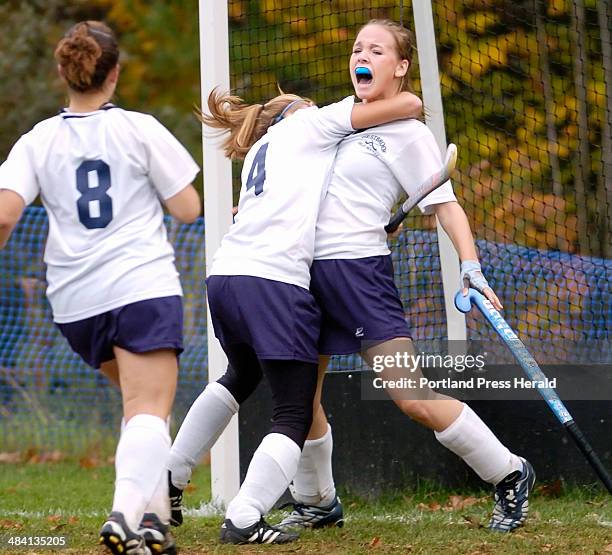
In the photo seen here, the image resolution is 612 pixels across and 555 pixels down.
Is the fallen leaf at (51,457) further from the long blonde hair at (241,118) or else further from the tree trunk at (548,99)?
the long blonde hair at (241,118)

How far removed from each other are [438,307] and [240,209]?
1.94 metres

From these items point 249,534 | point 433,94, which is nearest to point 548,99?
point 433,94

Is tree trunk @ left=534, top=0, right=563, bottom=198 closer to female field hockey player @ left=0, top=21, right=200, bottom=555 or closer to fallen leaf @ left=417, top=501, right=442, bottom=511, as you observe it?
fallen leaf @ left=417, top=501, right=442, bottom=511

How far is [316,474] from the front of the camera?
4.66 m

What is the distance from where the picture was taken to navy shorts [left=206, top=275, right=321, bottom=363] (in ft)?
13.7

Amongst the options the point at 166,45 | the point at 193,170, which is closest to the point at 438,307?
the point at 193,170

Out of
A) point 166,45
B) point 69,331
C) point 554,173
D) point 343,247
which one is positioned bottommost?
point 69,331

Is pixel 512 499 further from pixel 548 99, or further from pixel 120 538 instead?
pixel 548 99

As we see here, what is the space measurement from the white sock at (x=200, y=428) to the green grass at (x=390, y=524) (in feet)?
0.83

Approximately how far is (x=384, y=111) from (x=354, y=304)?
2.29 ft

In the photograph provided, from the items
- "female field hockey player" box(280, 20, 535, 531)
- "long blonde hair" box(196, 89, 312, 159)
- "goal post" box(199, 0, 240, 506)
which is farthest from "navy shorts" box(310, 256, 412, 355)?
"goal post" box(199, 0, 240, 506)

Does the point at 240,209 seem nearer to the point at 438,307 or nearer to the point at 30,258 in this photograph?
the point at 438,307

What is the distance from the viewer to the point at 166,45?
14039mm

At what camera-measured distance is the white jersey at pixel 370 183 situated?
4.39 metres
